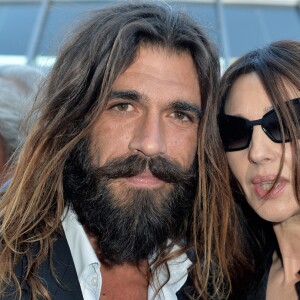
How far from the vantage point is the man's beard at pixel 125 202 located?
2676mm

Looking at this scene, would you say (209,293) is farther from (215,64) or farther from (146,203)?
(215,64)

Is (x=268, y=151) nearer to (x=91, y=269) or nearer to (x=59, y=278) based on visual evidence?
(x=91, y=269)

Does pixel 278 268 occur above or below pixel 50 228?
below

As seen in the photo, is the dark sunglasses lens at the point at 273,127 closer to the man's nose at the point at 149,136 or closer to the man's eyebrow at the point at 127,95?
the man's nose at the point at 149,136

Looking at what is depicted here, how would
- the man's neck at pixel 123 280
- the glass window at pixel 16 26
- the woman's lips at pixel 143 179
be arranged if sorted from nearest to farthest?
the woman's lips at pixel 143 179 → the man's neck at pixel 123 280 → the glass window at pixel 16 26

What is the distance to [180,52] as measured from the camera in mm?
2939

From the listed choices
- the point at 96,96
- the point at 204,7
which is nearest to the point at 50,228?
the point at 96,96

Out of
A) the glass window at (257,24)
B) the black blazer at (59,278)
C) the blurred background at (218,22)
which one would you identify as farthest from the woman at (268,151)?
the glass window at (257,24)

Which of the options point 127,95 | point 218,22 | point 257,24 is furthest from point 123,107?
point 257,24

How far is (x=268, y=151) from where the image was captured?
8.52 feet

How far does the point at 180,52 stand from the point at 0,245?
1.33 m

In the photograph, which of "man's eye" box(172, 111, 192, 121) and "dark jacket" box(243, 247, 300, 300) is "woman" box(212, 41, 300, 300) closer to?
"dark jacket" box(243, 247, 300, 300)

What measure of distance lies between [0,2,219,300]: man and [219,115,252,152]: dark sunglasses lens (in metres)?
0.14

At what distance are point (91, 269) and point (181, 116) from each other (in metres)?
0.88
